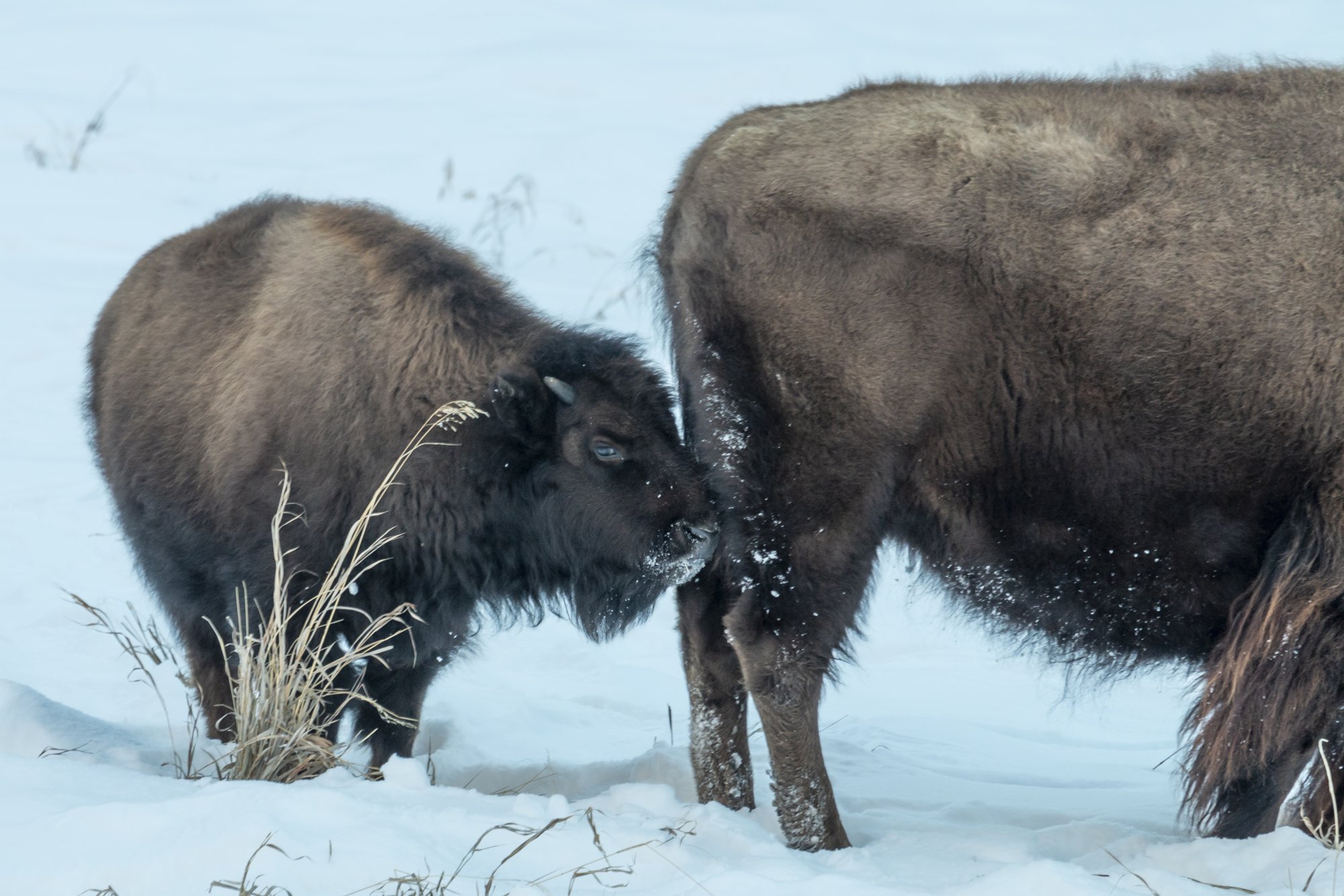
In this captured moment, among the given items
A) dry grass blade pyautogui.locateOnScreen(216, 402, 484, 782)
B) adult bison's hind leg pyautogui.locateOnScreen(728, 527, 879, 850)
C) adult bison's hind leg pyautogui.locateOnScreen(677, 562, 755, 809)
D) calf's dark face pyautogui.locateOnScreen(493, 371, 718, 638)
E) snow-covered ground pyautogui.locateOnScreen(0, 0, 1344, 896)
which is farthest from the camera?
calf's dark face pyautogui.locateOnScreen(493, 371, 718, 638)

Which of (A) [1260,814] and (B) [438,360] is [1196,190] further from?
(B) [438,360]

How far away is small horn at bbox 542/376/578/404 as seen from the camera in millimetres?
4199

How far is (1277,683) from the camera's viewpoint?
11.3ft

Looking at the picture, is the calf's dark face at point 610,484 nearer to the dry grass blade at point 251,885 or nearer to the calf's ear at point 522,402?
the calf's ear at point 522,402

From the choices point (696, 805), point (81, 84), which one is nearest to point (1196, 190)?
point (696, 805)

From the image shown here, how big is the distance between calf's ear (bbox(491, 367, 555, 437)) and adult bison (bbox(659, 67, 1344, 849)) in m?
0.67

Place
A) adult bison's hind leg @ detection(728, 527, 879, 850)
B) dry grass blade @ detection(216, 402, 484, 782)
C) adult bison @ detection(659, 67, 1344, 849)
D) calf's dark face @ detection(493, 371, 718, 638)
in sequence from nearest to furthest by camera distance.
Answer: dry grass blade @ detection(216, 402, 484, 782) → adult bison @ detection(659, 67, 1344, 849) → adult bison's hind leg @ detection(728, 527, 879, 850) → calf's dark face @ detection(493, 371, 718, 638)

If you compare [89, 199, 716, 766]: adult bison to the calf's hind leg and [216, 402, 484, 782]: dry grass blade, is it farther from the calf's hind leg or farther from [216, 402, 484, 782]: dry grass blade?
[216, 402, 484, 782]: dry grass blade

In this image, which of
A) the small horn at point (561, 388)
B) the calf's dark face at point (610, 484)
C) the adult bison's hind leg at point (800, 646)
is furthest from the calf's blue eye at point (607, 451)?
the adult bison's hind leg at point (800, 646)

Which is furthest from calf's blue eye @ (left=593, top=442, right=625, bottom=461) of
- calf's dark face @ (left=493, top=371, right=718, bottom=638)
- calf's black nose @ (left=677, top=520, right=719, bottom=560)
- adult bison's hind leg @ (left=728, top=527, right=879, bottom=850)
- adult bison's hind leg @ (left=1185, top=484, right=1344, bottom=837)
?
adult bison's hind leg @ (left=1185, top=484, right=1344, bottom=837)

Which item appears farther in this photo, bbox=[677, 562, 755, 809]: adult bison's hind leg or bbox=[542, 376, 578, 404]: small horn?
bbox=[542, 376, 578, 404]: small horn

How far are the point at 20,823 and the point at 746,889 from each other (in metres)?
1.41

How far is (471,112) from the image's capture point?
1357 cm

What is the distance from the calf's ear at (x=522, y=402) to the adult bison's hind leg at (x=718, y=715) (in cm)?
71
